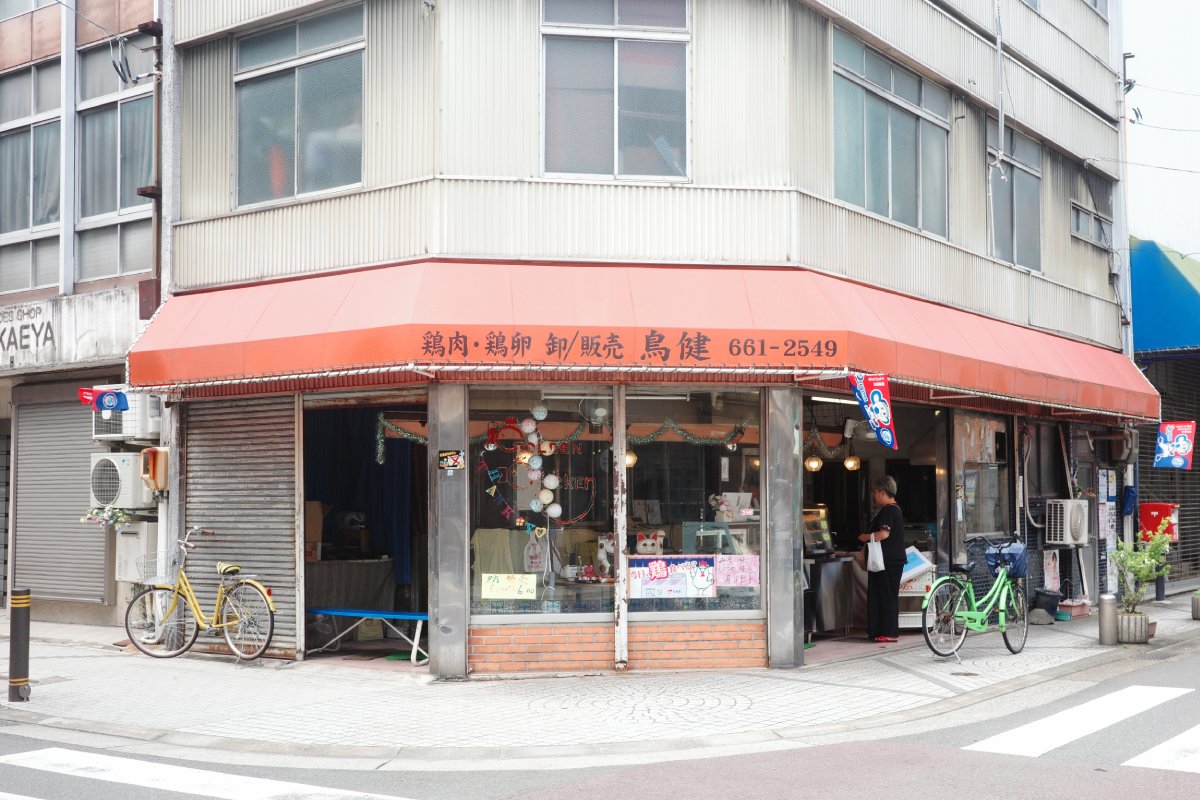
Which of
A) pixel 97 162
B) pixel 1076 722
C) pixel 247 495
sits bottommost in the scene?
pixel 1076 722

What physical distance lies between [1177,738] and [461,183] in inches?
319

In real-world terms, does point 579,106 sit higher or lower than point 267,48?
lower

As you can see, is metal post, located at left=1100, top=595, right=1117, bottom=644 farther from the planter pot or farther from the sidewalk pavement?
the sidewalk pavement

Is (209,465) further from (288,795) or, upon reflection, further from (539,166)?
(288,795)

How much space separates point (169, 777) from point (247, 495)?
18.6 feet

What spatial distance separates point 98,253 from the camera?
1606cm

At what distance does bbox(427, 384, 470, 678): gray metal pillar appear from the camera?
1181cm

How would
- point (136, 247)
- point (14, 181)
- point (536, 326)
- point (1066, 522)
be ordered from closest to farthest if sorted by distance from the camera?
point (536, 326) → point (136, 247) → point (14, 181) → point (1066, 522)

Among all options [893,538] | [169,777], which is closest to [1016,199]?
[893,538]

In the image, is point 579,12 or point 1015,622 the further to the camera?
point 1015,622

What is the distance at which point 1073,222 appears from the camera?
764 inches

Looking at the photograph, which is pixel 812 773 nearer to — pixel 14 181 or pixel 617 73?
pixel 617 73

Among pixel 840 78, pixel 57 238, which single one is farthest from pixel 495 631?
pixel 57 238

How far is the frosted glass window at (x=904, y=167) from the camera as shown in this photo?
14.9 meters
